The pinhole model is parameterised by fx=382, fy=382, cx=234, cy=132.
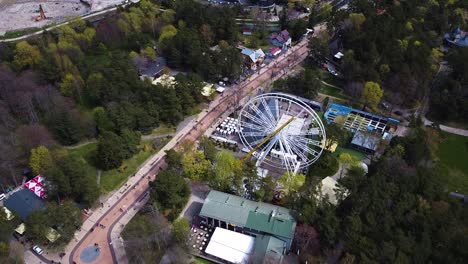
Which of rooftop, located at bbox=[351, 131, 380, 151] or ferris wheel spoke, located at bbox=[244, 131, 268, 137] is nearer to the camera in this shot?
ferris wheel spoke, located at bbox=[244, 131, 268, 137]

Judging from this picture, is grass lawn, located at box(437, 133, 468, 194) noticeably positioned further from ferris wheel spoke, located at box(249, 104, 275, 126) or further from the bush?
ferris wheel spoke, located at box(249, 104, 275, 126)

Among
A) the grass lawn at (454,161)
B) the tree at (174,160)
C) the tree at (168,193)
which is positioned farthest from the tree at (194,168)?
the grass lawn at (454,161)

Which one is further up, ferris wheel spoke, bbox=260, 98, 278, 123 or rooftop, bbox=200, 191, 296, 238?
ferris wheel spoke, bbox=260, 98, 278, 123

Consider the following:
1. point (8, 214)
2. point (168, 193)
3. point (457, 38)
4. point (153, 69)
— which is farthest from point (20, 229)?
point (457, 38)

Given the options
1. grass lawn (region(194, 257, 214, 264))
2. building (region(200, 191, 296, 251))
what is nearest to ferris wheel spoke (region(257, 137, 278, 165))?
building (region(200, 191, 296, 251))

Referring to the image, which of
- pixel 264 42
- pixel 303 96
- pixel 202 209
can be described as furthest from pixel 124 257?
pixel 264 42

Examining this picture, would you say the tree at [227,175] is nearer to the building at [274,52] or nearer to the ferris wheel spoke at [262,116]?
the ferris wheel spoke at [262,116]

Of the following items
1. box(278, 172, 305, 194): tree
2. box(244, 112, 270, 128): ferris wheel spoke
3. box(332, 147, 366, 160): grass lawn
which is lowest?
box(332, 147, 366, 160): grass lawn
